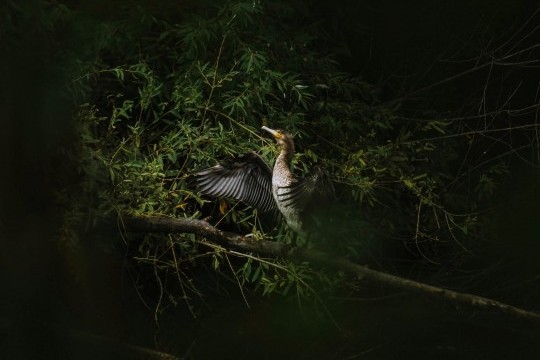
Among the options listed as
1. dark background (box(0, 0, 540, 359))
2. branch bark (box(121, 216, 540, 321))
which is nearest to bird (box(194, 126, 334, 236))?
branch bark (box(121, 216, 540, 321))

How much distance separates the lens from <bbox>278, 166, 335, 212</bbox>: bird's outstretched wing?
10.4ft

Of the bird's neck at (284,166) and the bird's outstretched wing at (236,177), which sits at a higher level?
the bird's neck at (284,166)

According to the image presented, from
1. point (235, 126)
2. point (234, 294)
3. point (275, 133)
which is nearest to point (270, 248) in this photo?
point (275, 133)

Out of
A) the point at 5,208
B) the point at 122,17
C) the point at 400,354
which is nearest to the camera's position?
the point at 5,208

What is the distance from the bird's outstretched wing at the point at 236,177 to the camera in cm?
344

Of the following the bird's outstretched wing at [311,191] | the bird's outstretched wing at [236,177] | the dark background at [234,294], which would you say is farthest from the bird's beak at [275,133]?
the dark background at [234,294]

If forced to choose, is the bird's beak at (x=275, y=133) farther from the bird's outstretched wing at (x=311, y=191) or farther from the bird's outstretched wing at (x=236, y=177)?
the bird's outstretched wing at (x=311, y=191)

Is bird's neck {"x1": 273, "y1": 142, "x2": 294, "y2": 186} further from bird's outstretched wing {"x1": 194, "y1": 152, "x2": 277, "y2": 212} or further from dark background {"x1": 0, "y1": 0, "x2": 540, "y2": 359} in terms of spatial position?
dark background {"x1": 0, "y1": 0, "x2": 540, "y2": 359}

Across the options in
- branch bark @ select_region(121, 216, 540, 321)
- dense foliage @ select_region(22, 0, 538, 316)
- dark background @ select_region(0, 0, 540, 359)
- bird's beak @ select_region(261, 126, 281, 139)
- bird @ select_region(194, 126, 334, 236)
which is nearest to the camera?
dark background @ select_region(0, 0, 540, 359)

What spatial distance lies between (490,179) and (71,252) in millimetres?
2265

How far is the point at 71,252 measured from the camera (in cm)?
304

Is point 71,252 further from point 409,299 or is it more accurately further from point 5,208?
point 409,299

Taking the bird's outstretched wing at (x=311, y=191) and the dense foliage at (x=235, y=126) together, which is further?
the dense foliage at (x=235, y=126)

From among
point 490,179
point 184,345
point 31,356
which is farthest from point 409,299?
point 31,356
